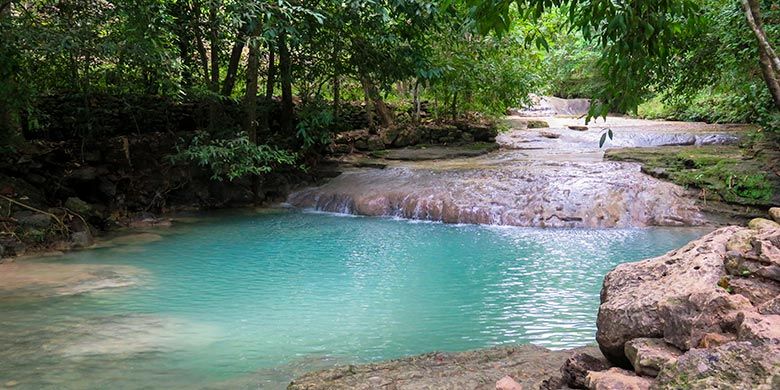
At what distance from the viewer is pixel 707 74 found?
10.3 m

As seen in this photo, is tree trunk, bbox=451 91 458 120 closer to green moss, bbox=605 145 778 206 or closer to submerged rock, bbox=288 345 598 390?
green moss, bbox=605 145 778 206

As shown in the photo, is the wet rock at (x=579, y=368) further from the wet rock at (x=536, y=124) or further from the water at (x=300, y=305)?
the wet rock at (x=536, y=124)

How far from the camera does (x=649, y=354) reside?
2.08 metres

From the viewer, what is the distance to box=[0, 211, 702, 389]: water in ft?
13.0

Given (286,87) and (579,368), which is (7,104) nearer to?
(286,87)

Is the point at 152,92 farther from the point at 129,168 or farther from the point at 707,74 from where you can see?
the point at 707,74

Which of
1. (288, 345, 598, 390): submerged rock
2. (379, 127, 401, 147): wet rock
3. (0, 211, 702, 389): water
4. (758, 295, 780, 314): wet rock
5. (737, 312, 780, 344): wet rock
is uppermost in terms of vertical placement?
(379, 127, 401, 147): wet rock

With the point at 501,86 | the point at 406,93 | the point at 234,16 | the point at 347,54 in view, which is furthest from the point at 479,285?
the point at 406,93

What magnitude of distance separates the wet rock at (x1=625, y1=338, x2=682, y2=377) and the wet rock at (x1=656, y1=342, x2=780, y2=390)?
129 mm

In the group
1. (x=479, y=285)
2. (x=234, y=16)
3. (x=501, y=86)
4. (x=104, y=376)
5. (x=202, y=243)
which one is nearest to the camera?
(x=104, y=376)

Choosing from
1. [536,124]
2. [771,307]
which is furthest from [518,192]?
[536,124]

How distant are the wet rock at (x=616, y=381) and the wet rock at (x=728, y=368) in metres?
0.12

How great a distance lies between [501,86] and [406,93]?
442 cm

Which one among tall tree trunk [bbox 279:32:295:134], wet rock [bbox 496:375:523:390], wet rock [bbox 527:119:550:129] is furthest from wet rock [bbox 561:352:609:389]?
wet rock [bbox 527:119:550:129]
